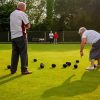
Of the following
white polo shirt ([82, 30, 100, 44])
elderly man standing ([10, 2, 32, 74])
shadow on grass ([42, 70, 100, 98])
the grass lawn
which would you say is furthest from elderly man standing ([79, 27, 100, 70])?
elderly man standing ([10, 2, 32, 74])

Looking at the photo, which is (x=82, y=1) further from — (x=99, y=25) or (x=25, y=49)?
(x=25, y=49)

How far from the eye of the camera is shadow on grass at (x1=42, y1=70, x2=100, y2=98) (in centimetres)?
903

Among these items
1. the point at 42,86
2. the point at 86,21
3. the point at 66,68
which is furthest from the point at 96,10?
the point at 42,86

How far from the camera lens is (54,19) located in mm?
69062

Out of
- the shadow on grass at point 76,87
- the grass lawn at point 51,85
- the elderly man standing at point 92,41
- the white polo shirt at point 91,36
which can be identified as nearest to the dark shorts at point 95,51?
the elderly man standing at point 92,41

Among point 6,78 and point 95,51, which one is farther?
point 95,51

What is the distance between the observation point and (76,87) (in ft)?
32.3

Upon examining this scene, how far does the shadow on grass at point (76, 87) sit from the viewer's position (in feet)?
29.6

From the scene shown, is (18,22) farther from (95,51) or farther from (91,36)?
(95,51)

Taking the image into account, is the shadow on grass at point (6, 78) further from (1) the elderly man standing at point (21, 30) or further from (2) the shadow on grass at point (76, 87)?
(2) the shadow on grass at point (76, 87)

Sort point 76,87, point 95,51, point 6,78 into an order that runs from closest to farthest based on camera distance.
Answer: point 76,87 < point 6,78 < point 95,51

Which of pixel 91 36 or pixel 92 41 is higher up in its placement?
pixel 91 36

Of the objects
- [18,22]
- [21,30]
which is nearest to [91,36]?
[21,30]

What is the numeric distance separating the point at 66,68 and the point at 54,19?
55.4 metres
